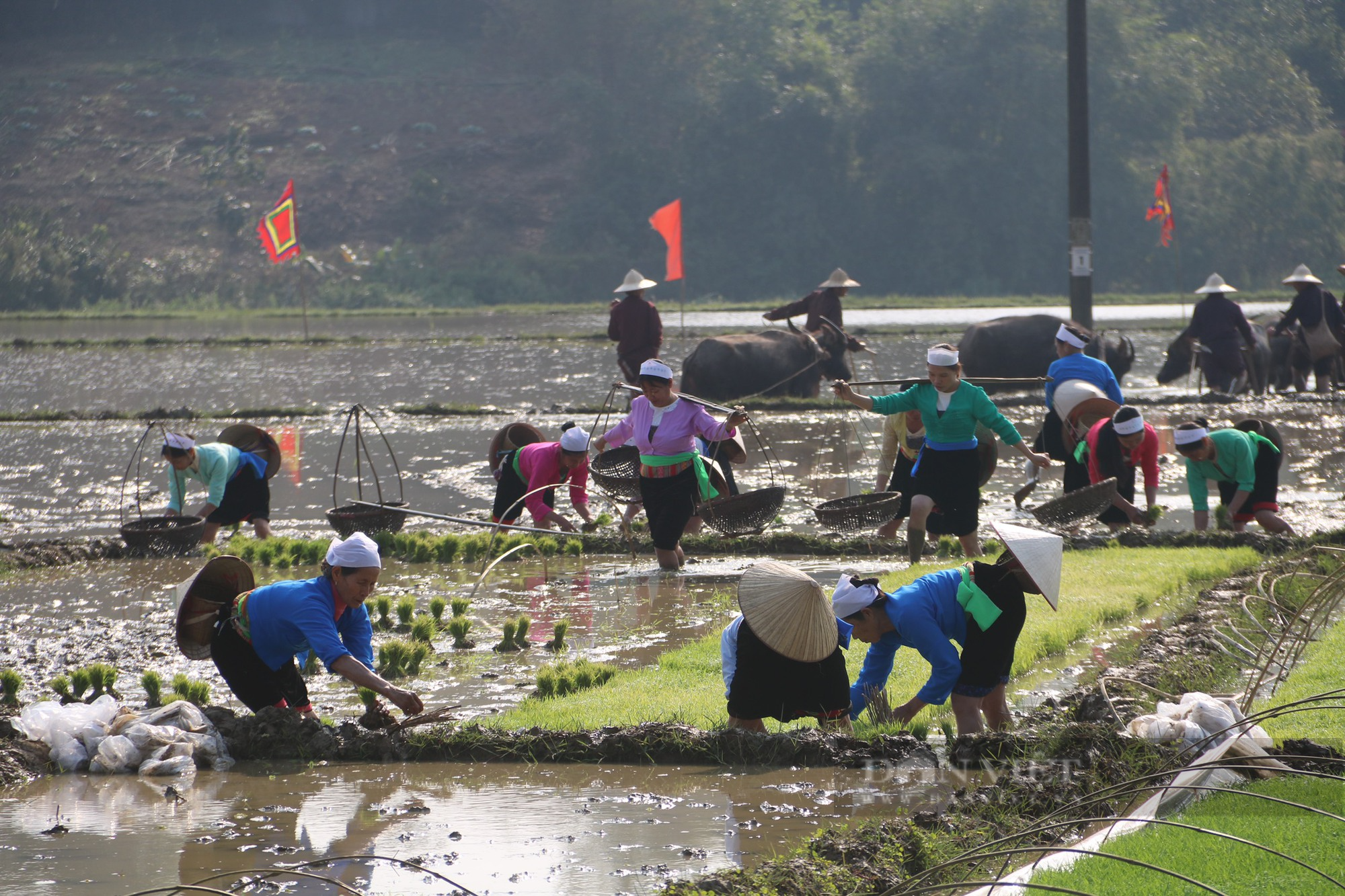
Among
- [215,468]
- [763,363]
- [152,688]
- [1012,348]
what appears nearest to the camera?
[152,688]

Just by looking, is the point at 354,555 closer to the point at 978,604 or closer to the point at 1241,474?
the point at 978,604

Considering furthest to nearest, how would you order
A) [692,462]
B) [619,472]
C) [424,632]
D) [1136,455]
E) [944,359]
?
[619,472] → [1136,455] → [692,462] → [944,359] → [424,632]

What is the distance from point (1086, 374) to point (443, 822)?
736 cm

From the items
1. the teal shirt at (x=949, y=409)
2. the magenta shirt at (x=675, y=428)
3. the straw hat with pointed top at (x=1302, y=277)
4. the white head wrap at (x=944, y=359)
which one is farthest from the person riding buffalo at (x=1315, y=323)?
the magenta shirt at (x=675, y=428)

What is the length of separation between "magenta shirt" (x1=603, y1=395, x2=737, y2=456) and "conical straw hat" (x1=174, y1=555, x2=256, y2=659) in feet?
12.5

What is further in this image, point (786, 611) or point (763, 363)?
point (763, 363)

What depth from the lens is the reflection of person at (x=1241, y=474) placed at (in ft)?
33.3

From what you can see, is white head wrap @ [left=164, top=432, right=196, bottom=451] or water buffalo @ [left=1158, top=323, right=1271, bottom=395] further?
water buffalo @ [left=1158, top=323, right=1271, bottom=395]

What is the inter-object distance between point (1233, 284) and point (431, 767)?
165 feet

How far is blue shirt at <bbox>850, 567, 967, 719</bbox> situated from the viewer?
19.6 ft

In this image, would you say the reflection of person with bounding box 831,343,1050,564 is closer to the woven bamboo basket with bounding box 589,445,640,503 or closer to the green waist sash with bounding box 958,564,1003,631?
the woven bamboo basket with bounding box 589,445,640,503

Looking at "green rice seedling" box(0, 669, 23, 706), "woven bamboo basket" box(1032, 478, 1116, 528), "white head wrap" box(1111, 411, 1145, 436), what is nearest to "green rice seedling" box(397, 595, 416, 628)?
"green rice seedling" box(0, 669, 23, 706)

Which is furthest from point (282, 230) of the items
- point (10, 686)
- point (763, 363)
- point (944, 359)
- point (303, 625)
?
point (303, 625)

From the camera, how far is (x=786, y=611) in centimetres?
599
